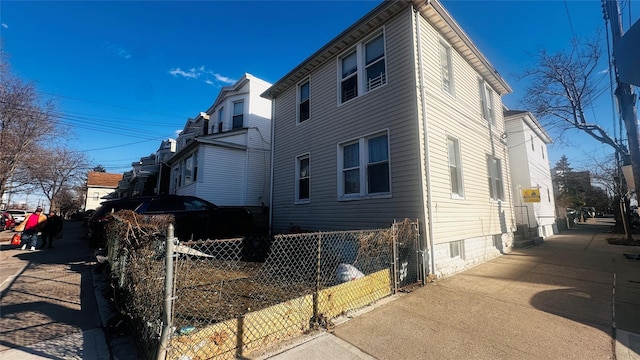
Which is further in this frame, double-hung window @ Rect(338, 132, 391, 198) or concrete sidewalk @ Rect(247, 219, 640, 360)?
double-hung window @ Rect(338, 132, 391, 198)

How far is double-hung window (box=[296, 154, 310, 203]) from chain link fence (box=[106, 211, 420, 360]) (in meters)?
2.98

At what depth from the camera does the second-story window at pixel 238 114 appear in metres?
16.1

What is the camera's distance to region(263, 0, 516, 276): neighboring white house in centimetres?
618

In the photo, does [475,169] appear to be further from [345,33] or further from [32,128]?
[32,128]

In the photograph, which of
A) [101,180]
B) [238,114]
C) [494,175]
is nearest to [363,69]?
[494,175]

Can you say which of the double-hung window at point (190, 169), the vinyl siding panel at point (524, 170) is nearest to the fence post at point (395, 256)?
the double-hung window at point (190, 169)

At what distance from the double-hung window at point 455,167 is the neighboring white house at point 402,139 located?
3cm

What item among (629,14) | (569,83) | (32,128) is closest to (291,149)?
(629,14)

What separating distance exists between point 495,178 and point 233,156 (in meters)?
11.5

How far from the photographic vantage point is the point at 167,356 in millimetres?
2279

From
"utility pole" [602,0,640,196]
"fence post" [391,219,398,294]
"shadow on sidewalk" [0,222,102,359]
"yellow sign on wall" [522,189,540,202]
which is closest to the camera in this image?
"shadow on sidewalk" [0,222,102,359]

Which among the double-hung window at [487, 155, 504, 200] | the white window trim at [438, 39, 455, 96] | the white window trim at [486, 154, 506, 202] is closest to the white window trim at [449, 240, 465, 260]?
the white window trim at [486, 154, 506, 202]

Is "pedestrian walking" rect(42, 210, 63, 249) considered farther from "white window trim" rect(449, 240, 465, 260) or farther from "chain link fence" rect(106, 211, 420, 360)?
"white window trim" rect(449, 240, 465, 260)

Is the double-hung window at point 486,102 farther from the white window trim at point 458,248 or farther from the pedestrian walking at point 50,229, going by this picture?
the pedestrian walking at point 50,229
